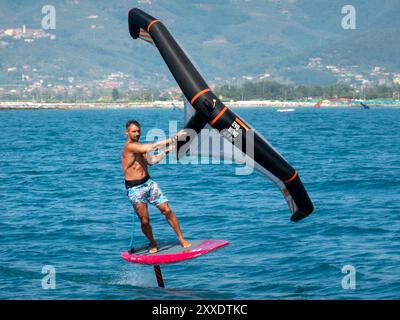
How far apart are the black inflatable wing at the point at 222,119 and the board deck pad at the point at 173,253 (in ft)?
6.63

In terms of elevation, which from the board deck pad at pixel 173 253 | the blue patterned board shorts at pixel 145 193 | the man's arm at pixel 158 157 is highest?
the man's arm at pixel 158 157

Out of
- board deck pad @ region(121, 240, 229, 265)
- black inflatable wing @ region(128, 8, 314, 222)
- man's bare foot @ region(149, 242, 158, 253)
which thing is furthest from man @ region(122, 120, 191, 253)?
black inflatable wing @ region(128, 8, 314, 222)

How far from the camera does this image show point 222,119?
15.6m

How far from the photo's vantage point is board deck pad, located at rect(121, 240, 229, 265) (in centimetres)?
1666

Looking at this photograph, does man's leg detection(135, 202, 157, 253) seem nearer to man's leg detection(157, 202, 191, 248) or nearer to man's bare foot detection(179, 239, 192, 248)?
man's leg detection(157, 202, 191, 248)

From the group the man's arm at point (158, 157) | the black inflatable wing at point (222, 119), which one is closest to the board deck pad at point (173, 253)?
the man's arm at point (158, 157)

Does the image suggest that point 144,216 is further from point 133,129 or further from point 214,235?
point 214,235

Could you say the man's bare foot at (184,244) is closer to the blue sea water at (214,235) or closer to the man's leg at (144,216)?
the man's leg at (144,216)

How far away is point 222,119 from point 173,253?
3.11 meters

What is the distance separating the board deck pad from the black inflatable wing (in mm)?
2020

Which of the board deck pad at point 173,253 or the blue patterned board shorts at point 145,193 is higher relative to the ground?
the blue patterned board shorts at point 145,193

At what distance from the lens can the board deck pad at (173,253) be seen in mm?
16656
